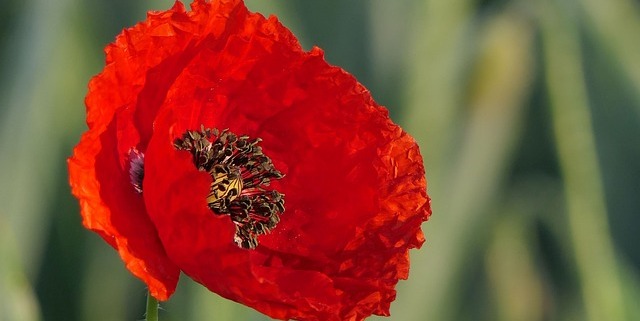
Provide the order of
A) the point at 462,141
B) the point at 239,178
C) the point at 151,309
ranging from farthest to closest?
the point at 462,141 → the point at 239,178 → the point at 151,309

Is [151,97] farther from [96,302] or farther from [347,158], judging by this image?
[96,302]

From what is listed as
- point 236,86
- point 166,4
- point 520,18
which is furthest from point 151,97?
point 520,18

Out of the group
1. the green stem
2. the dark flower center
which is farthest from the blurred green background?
the green stem

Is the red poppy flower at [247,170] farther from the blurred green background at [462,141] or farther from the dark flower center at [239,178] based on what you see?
the blurred green background at [462,141]

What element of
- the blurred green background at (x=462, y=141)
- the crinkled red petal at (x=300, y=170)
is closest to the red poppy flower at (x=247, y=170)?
the crinkled red petal at (x=300, y=170)

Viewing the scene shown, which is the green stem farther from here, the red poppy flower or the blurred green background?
the blurred green background

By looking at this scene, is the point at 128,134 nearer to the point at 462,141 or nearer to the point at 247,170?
the point at 247,170

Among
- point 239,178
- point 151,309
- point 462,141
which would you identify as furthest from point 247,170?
point 462,141

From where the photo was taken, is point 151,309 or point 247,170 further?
point 247,170
